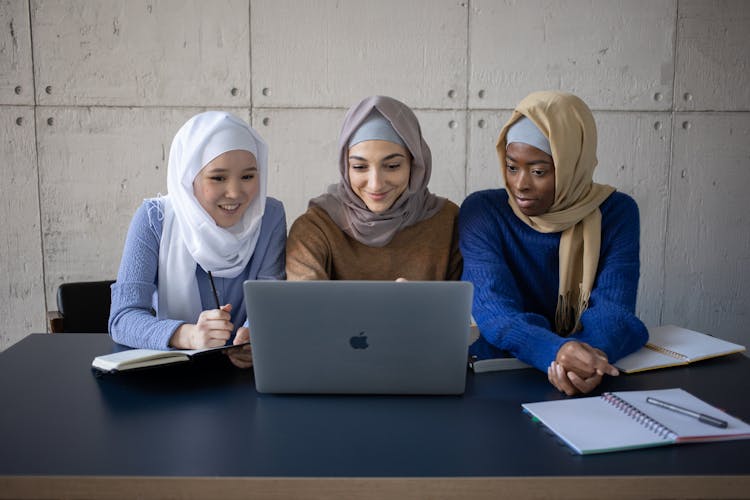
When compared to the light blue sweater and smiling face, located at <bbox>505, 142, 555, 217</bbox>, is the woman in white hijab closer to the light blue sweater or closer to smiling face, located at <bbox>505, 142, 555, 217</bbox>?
the light blue sweater

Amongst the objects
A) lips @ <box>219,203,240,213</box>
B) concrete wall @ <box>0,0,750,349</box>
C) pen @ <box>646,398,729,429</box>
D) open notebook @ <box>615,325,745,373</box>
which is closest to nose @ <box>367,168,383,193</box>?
lips @ <box>219,203,240,213</box>

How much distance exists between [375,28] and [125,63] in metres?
1.37

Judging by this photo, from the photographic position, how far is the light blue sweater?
1.65m

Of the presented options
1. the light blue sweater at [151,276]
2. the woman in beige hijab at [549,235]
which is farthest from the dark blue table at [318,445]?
the woman in beige hijab at [549,235]

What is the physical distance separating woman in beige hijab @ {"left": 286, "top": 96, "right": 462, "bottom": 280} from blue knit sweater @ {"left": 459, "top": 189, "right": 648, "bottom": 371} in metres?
0.14

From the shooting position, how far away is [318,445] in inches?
40.0

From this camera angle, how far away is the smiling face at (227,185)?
184 centimetres

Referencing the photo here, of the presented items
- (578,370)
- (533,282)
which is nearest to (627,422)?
(578,370)

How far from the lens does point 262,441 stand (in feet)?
3.40

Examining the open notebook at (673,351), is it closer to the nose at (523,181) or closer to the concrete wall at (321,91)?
the nose at (523,181)

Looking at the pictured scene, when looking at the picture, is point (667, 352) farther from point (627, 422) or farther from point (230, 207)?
point (230, 207)

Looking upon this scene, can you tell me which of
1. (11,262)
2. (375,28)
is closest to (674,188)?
(375,28)

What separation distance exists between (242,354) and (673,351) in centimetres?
107

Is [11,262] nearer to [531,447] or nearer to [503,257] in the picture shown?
[503,257]
